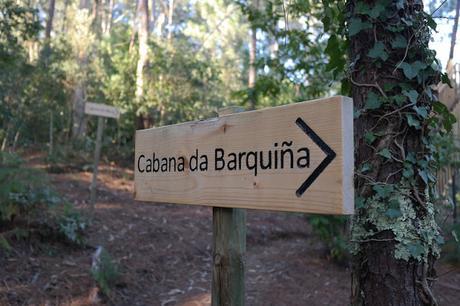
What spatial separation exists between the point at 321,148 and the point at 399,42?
1064 mm

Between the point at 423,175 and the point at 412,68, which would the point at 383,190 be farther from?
the point at 412,68

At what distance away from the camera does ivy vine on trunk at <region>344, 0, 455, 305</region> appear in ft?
7.12

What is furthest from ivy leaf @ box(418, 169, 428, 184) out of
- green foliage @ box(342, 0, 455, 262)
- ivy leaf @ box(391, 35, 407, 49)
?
ivy leaf @ box(391, 35, 407, 49)

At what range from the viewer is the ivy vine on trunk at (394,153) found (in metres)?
2.17

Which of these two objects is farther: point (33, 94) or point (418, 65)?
point (33, 94)

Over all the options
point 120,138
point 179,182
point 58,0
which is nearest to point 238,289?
point 179,182

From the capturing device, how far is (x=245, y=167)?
1.80 m

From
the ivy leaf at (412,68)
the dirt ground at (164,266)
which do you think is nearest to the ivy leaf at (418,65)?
→ the ivy leaf at (412,68)

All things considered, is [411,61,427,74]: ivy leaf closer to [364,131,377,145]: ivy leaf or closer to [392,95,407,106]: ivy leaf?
[392,95,407,106]: ivy leaf

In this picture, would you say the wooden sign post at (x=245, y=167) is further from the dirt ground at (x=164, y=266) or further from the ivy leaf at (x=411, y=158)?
the dirt ground at (x=164, y=266)

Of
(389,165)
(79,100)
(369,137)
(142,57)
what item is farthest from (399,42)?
(79,100)

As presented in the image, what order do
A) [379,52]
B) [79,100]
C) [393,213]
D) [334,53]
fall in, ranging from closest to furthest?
1. [393,213]
2. [379,52]
3. [334,53]
4. [79,100]

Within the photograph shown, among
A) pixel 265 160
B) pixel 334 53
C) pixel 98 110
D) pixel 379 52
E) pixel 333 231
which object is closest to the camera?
pixel 265 160

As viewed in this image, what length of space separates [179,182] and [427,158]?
1203 millimetres
